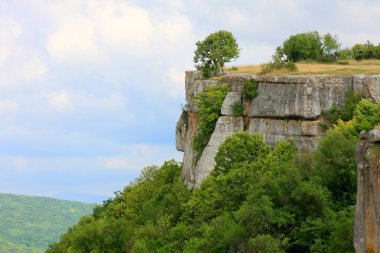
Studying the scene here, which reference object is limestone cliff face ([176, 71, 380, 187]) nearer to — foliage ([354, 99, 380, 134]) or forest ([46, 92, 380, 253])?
forest ([46, 92, 380, 253])

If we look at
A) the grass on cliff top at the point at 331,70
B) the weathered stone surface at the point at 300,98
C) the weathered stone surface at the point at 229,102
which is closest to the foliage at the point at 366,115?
the weathered stone surface at the point at 300,98

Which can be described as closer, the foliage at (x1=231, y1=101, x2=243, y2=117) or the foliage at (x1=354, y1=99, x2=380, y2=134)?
the foliage at (x1=354, y1=99, x2=380, y2=134)

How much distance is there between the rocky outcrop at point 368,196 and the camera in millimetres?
31547

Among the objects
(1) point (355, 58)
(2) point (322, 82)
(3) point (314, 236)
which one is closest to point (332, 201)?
(3) point (314, 236)

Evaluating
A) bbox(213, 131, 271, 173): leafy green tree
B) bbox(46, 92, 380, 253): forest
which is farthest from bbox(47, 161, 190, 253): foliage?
bbox(213, 131, 271, 173): leafy green tree

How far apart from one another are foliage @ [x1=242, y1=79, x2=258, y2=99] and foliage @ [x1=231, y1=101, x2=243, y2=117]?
3.25 feet

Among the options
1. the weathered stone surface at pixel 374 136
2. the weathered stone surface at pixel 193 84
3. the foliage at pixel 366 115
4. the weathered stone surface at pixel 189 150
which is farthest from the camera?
the weathered stone surface at pixel 189 150

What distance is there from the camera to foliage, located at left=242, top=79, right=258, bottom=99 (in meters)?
61.7

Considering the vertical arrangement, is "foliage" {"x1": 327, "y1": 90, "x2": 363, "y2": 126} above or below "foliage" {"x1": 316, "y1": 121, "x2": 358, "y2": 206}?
above

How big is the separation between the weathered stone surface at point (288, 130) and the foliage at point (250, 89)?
1.67m

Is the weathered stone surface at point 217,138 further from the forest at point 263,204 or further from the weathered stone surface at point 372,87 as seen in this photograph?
the weathered stone surface at point 372,87

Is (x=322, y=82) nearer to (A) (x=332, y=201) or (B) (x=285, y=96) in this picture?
(B) (x=285, y=96)

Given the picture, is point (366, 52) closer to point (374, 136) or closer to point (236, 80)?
point (236, 80)

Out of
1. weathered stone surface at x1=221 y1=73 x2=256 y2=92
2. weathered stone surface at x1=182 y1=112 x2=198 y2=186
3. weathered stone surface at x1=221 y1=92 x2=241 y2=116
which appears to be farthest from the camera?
weathered stone surface at x1=182 y1=112 x2=198 y2=186
